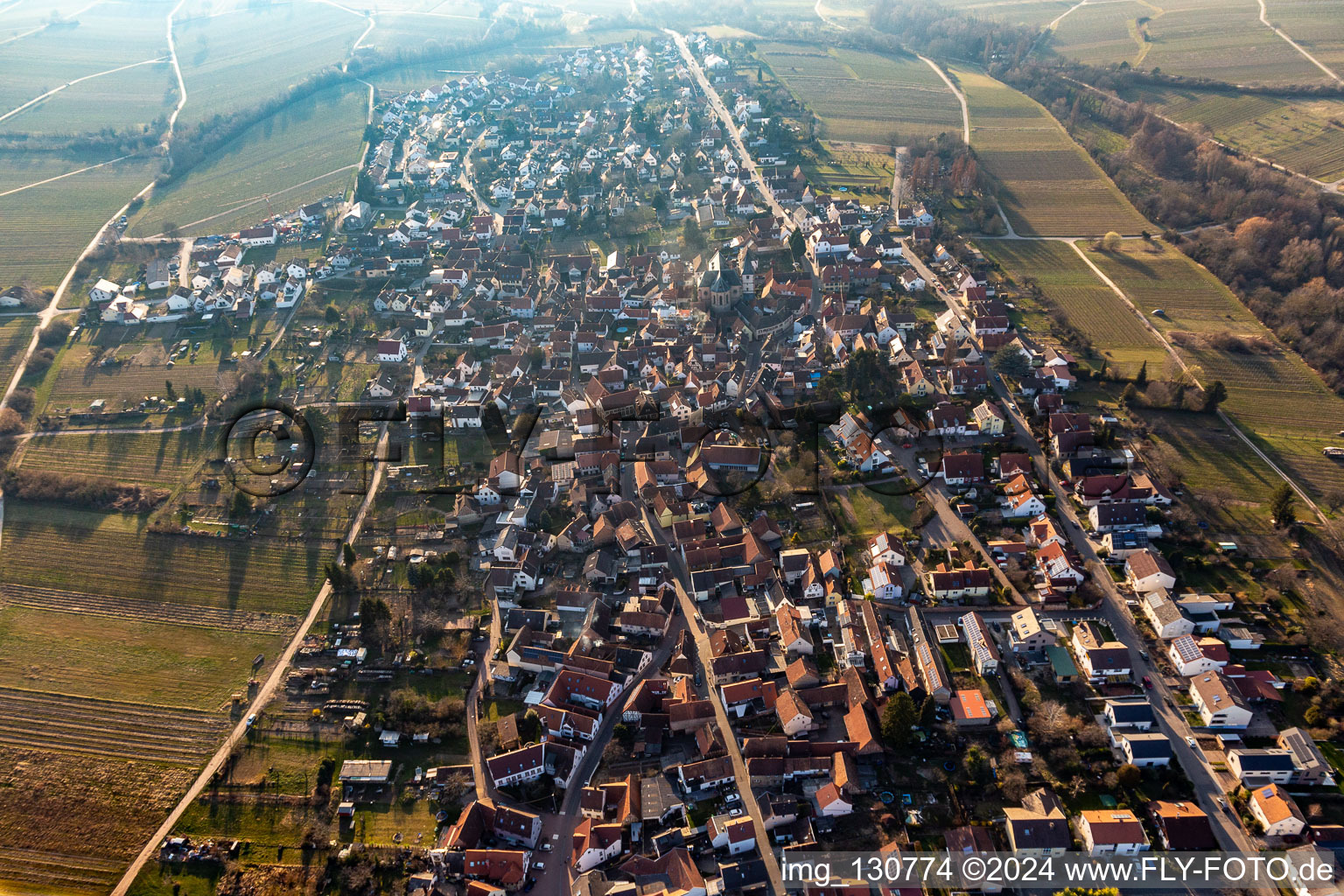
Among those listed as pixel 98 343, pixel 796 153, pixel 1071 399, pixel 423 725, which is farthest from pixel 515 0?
pixel 423 725

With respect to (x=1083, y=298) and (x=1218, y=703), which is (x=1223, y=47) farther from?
(x=1218, y=703)

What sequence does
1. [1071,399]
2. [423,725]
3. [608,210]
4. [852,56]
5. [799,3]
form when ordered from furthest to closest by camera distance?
[799,3]
[852,56]
[608,210]
[1071,399]
[423,725]

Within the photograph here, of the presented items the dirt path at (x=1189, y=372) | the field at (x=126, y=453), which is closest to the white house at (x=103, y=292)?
the field at (x=126, y=453)

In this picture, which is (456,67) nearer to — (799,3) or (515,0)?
(515,0)

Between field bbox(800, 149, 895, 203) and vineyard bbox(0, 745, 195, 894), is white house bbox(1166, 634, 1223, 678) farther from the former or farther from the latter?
field bbox(800, 149, 895, 203)

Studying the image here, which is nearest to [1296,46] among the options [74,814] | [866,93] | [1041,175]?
[1041,175]

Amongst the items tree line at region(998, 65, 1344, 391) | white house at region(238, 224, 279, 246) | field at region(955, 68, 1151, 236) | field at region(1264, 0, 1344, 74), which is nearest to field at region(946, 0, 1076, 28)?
field at region(1264, 0, 1344, 74)

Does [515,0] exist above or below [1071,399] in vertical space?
above
